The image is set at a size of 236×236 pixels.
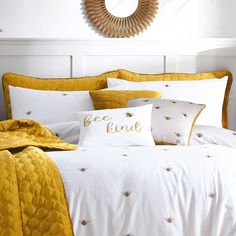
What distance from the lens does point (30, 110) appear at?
340 centimetres

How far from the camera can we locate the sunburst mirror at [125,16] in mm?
3992

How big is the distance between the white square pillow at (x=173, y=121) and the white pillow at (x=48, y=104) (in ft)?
1.97

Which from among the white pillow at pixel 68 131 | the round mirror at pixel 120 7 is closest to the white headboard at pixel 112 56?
the round mirror at pixel 120 7

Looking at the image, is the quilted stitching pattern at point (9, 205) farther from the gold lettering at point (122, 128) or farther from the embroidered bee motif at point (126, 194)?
the gold lettering at point (122, 128)

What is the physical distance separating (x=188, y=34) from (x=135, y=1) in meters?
0.45


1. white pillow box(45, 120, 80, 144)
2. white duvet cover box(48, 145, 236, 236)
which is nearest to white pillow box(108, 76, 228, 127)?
white pillow box(45, 120, 80, 144)

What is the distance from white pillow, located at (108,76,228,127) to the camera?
11.3 ft

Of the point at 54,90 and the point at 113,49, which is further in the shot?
the point at 113,49

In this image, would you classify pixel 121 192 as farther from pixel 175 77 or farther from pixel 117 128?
pixel 175 77

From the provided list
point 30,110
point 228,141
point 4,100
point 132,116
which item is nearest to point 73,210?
point 132,116

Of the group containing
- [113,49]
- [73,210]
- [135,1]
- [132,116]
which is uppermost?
[135,1]

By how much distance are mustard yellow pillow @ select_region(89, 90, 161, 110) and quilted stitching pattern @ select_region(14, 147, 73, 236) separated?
1.26 metres

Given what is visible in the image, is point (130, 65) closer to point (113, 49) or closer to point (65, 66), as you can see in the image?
point (113, 49)

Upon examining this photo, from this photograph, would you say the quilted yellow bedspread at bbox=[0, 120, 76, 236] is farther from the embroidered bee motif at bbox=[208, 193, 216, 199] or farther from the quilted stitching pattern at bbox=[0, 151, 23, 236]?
the embroidered bee motif at bbox=[208, 193, 216, 199]
